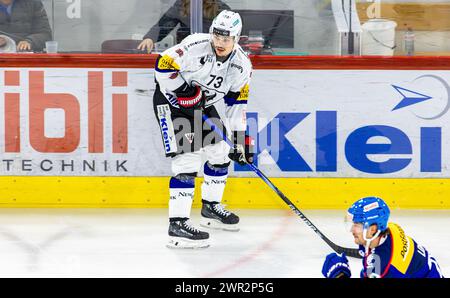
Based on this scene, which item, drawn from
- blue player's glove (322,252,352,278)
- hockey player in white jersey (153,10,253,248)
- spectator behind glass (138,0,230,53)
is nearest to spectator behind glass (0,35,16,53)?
spectator behind glass (138,0,230,53)

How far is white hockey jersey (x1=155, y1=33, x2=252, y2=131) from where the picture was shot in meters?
5.21

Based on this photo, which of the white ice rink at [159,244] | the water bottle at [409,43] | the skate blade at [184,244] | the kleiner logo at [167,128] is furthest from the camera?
the water bottle at [409,43]

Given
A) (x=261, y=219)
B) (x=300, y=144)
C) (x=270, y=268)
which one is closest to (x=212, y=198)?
(x=261, y=219)

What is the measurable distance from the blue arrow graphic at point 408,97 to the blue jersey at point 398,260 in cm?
290

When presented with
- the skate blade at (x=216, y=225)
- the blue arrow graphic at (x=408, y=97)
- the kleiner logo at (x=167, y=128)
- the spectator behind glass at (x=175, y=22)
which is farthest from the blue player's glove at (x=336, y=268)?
the spectator behind glass at (x=175, y=22)

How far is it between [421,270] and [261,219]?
2.72 m

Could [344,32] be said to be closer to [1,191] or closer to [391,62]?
[391,62]

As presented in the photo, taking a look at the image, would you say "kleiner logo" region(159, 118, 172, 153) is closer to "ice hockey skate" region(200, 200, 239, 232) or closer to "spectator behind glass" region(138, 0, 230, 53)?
"ice hockey skate" region(200, 200, 239, 232)

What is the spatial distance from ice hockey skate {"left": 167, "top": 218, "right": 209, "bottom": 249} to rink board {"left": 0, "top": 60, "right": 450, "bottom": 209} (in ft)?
3.22

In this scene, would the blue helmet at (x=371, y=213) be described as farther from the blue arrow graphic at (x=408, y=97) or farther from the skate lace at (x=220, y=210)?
the blue arrow graphic at (x=408, y=97)

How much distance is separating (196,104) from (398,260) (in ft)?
7.72

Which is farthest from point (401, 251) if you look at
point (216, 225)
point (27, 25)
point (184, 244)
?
point (27, 25)

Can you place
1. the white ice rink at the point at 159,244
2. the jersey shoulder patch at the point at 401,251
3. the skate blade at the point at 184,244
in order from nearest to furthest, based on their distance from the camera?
the jersey shoulder patch at the point at 401,251
the white ice rink at the point at 159,244
the skate blade at the point at 184,244

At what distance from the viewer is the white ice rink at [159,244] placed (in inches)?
184
